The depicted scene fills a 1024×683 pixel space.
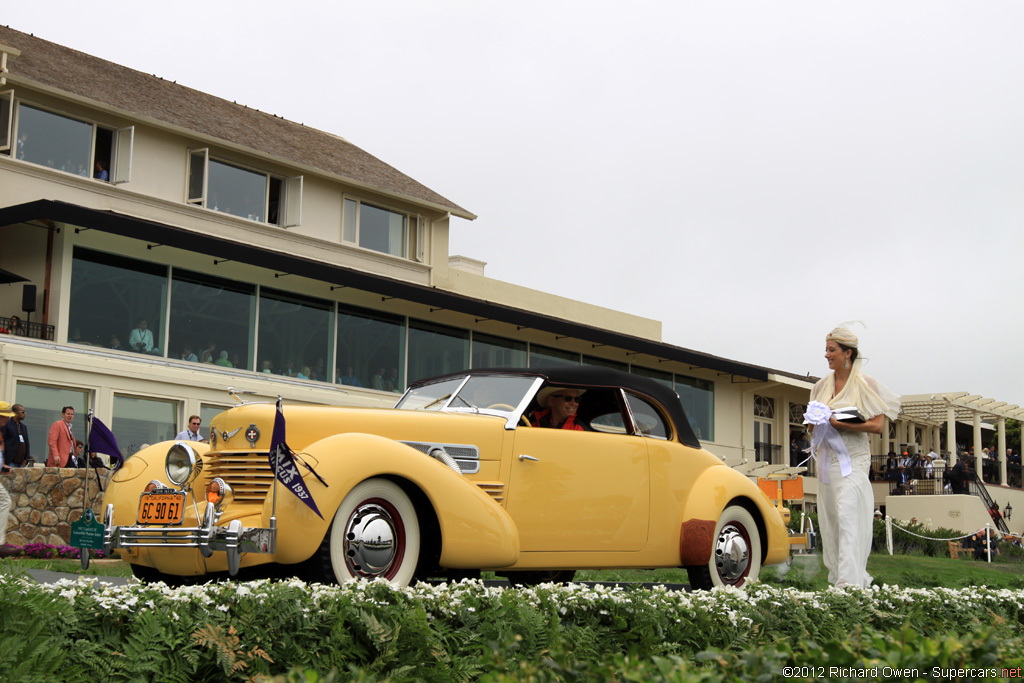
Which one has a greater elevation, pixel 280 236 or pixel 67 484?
pixel 280 236

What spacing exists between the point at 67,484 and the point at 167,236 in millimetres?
6769

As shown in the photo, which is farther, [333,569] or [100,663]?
[333,569]

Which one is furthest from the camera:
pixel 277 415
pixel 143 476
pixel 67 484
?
pixel 67 484

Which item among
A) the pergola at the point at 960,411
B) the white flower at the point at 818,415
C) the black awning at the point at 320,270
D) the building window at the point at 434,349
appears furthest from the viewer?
the pergola at the point at 960,411

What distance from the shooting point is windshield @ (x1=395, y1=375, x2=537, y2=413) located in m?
8.39

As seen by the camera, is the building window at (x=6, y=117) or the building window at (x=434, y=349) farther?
the building window at (x=434, y=349)

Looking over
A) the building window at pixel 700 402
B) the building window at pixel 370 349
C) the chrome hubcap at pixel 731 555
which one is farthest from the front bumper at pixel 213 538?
the building window at pixel 700 402

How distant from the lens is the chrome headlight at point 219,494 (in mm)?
6754

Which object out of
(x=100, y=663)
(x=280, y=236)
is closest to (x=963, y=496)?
(x=280, y=236)

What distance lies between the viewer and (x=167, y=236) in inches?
789

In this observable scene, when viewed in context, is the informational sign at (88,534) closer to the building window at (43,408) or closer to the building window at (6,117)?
the building window at (43,408)

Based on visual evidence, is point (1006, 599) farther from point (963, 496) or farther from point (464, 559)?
point (963, 496)

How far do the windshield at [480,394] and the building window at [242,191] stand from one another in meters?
16.9

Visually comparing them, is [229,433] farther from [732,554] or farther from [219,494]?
[732,554]
